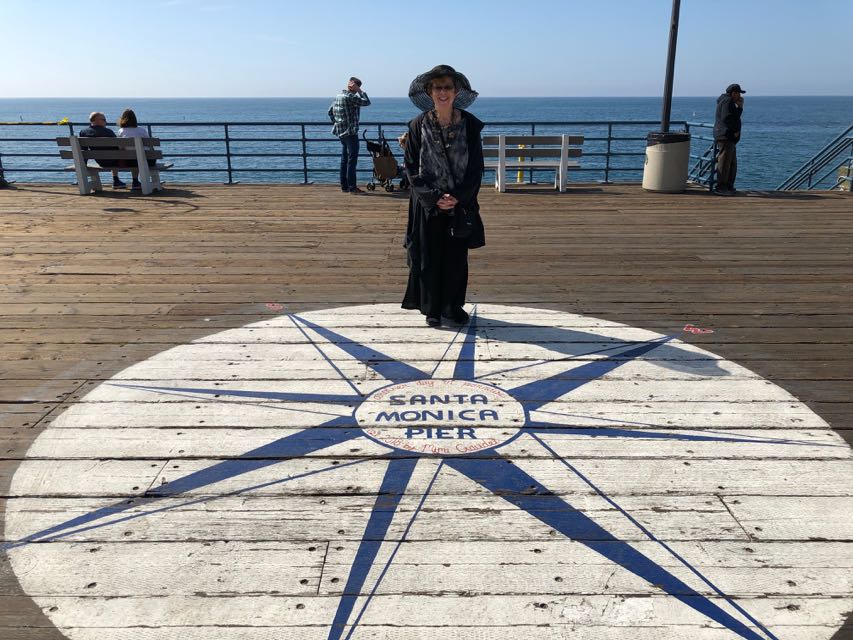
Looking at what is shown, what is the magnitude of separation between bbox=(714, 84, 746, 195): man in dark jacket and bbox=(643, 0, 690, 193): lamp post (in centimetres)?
53

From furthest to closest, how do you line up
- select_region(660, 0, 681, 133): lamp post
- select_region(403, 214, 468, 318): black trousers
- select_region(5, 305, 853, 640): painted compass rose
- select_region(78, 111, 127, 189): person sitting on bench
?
select_region(78, 111, 127, 189): person sitting on bench
select_region(660, 0, 681, 133): lamp post
select_region(403, 214, 468, 318): black trousers
select_region(5, 305, 853, 640): painted compass rose

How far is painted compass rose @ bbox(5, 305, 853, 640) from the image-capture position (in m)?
2.33

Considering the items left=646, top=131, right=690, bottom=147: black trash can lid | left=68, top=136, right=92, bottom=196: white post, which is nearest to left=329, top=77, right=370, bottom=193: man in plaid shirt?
left=68, top=136, right=92, bottom=196: white post

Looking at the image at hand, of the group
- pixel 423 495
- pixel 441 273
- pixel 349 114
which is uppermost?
pixel 349 114

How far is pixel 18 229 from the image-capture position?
873 cm

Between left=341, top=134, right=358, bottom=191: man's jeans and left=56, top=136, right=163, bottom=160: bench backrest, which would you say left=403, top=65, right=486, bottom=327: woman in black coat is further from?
left=56, top=136, right=163, bottom=160: bench backrest

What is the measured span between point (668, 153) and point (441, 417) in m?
9.47

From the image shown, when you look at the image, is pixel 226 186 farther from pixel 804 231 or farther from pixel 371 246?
pixel 804 231

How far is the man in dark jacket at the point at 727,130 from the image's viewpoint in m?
11.2

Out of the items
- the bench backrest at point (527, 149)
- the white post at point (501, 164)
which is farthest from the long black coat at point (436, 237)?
the bench backrest at point (527, 149)

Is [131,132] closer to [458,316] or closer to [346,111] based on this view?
[346,111]

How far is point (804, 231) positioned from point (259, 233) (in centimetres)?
702

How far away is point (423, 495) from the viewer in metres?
2.95

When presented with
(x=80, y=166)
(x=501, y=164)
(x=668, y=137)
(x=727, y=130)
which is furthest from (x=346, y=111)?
(x=727, y=130)
